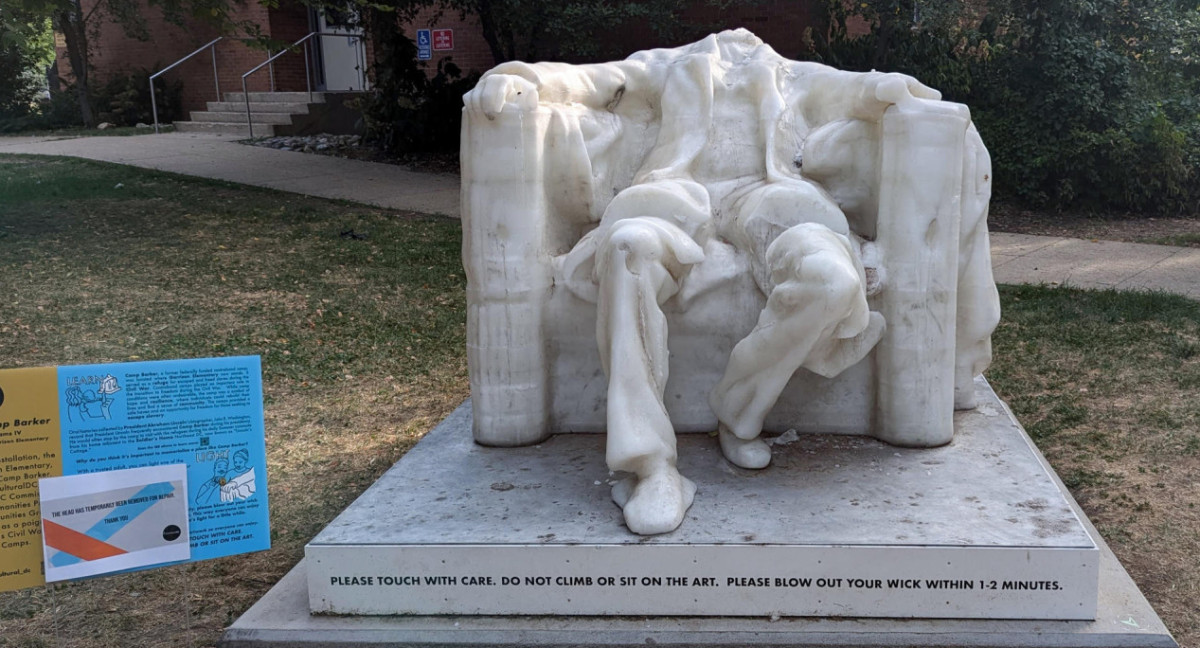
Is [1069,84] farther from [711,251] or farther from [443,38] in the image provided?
[711,251]

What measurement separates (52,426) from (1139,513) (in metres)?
3.66

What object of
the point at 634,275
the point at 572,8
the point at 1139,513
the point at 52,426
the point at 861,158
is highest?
the point at 572,8

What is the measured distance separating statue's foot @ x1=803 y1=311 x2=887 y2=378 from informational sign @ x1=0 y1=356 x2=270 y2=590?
→ 62.4 inches

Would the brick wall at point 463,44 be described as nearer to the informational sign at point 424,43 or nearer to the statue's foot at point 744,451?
the informational sign at point 424,43

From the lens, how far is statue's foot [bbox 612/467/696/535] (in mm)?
2994

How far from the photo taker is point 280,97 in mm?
17391

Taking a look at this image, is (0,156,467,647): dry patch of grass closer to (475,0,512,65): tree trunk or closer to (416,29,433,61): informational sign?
(475,0,512,65): tree trunk

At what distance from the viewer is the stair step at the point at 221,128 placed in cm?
1634

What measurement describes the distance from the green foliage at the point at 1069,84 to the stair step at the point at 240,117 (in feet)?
28.2

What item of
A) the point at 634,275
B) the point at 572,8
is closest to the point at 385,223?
the point at 572,8

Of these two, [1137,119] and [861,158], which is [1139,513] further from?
[1137,119]

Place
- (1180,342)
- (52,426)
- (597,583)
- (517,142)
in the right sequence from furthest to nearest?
(1180,342), (517,142), (597,583), (52,426)

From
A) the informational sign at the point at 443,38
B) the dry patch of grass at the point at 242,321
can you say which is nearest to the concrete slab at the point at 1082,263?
the dry patch of grass at the point at 242,321

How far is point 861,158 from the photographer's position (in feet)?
Result: 12.0
